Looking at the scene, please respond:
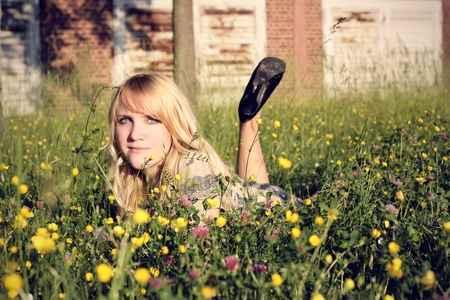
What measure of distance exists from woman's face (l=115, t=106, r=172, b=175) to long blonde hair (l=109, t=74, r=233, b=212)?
0.10 ft

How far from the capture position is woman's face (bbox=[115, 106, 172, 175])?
8.77 feet

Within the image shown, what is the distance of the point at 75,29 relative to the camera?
11055 millimetres

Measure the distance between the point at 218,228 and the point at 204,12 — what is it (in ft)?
33.8

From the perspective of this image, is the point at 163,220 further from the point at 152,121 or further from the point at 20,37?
the point at 20,37

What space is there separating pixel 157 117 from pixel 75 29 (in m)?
8.86

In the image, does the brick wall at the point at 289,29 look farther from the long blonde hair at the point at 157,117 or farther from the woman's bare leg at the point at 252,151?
the long blonde hair at the point at 157,117

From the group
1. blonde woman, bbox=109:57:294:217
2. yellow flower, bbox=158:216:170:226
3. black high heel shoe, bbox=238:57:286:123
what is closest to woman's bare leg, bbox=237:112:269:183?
black high heel shoe, bbox=238:57:286:123

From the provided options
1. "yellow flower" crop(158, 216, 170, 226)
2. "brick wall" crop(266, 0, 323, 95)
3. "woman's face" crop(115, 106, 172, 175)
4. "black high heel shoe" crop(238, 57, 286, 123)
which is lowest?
"yellow flower" crop(158, 216, 170, 226)

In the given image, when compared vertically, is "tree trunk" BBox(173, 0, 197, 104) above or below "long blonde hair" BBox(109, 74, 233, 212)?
Answer: above

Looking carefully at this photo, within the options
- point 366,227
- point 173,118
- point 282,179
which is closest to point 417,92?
point 282,179

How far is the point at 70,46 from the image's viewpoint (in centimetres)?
1101

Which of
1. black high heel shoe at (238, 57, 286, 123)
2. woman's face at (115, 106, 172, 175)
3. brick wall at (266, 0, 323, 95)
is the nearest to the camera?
woman's face at (115, 106, 172, 175)

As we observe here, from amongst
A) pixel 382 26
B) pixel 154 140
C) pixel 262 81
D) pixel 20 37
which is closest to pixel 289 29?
pixel 382 26

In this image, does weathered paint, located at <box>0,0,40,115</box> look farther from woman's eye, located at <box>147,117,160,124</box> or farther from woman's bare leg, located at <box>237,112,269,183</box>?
woman's eye, located at <box>147,117,160,124</box>
